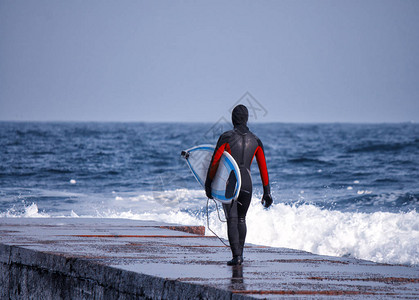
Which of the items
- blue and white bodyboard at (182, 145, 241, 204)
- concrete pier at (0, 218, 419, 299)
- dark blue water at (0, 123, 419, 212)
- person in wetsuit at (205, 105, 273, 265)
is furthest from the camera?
dark blue water at (0, 123, 419, 212)

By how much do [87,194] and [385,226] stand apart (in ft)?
38.8

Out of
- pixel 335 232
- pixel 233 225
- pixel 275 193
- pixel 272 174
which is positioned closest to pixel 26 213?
pixel 335 232

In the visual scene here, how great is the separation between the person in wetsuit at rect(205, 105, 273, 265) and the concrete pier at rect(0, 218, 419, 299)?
0.27 meters

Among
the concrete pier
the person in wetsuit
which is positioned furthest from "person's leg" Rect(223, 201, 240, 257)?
the concrete pier

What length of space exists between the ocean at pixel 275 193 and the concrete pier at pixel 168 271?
275 cm

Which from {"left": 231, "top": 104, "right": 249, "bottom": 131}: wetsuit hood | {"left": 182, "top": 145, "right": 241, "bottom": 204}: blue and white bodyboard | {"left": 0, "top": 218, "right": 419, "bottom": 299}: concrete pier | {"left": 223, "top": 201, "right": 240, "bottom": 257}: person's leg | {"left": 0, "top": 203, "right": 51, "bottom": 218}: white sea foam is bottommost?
{"left": 0, "top": 203, "right": 51, "bottom": 218}: white sea foam

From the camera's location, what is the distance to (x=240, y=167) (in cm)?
581

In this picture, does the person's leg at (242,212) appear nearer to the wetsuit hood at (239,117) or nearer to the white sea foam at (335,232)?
the wetsuit hood at (239,117)

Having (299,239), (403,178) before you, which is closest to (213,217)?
(299,239)

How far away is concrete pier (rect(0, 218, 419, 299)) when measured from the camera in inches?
176

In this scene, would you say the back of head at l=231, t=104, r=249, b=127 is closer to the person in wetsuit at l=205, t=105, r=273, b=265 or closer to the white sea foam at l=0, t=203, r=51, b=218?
the person in wetsuit at l=205, t=105, r=273, b=265

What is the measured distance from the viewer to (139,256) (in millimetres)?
5992

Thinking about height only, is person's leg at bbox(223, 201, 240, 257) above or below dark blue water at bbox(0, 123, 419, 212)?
above

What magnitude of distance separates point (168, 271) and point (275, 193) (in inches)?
698
